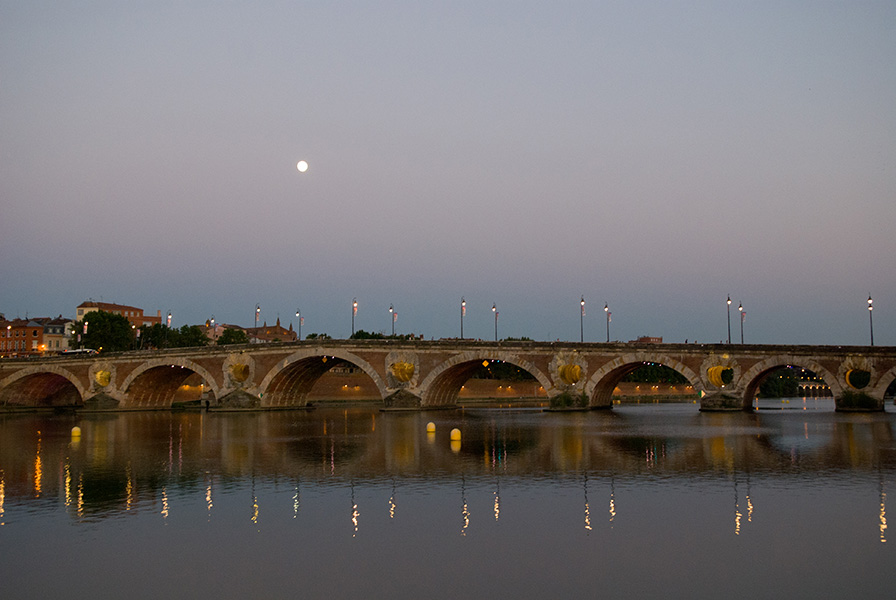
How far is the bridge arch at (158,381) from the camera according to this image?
296ft

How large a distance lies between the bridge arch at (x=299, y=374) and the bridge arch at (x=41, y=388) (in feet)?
76.0

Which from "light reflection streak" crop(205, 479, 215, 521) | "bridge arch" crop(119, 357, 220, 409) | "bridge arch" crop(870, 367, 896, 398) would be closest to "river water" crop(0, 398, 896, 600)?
"light reflection streak" crop(205, 479, 215, 521)

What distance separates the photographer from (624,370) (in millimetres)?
78875

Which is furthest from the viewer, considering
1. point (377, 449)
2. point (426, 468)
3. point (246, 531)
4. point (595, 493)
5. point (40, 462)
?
point (377, 449)

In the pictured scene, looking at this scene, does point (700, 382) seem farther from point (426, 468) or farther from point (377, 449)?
point (426, 468)

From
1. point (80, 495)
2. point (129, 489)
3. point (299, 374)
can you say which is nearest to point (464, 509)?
point (129, 489)

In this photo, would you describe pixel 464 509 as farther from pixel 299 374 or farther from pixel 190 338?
pixel 190 338

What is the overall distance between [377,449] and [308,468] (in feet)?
27.7

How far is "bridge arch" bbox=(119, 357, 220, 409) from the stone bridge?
0.15 metres

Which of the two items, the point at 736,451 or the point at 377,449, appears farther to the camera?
the point at 377,449

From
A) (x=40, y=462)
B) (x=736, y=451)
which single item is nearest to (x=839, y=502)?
(x=736, y=451)

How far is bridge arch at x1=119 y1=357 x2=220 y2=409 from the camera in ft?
296

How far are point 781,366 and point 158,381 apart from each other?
6838 centimetres

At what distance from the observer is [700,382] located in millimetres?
72625
